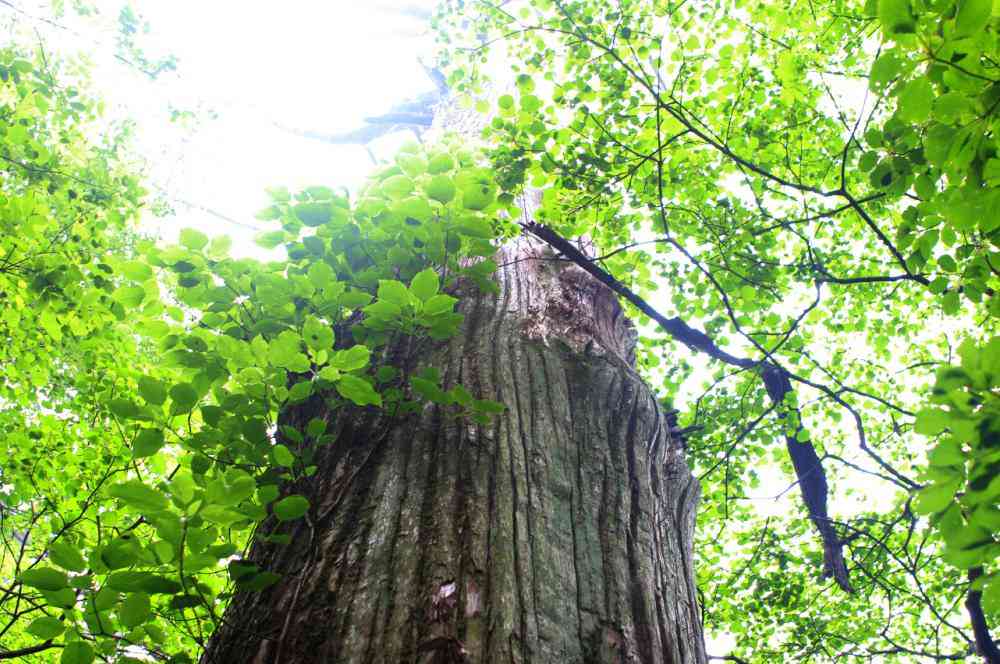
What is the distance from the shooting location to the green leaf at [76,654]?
115 centimetres

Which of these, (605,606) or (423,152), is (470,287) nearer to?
(423,152)

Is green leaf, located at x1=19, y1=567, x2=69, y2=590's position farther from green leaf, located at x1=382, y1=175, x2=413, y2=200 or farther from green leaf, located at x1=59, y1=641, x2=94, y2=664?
green leaf, located at x1=382, y1=175, x2=413, y2=200

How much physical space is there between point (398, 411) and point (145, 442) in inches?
23.5

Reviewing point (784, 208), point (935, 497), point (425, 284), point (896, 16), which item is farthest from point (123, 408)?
point (784, 208)

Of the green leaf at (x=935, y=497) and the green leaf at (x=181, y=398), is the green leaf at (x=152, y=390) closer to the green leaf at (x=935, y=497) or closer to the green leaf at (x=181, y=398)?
the green leaf at (x=181, y=398)

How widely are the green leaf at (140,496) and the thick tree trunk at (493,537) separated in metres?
0.37

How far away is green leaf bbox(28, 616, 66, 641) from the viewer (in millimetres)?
1184

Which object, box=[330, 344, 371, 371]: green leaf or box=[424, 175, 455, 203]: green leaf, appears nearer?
box=[330, 344, 371, 371]: green leaf

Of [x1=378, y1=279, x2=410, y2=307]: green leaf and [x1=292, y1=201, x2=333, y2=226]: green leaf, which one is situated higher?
[x1=292, y1=201, x2=333, y2=226]: green leaf

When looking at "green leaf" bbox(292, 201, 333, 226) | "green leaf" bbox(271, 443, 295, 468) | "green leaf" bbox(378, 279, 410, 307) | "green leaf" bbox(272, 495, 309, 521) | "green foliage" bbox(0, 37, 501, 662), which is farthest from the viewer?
"green leaf" bbox(292, 201, 333, 226)

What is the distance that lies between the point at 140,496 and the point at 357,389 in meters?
0.52

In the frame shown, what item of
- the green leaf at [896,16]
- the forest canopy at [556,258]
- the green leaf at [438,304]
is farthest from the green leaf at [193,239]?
the green leaf at [896,16]

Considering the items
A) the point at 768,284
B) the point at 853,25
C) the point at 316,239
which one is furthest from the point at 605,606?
the point at 853,25

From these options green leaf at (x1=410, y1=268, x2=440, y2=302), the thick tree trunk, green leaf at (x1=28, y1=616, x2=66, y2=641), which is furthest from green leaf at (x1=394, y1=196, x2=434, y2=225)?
green leaf at (x1=28, y1=616, x2=66, y2=641)
